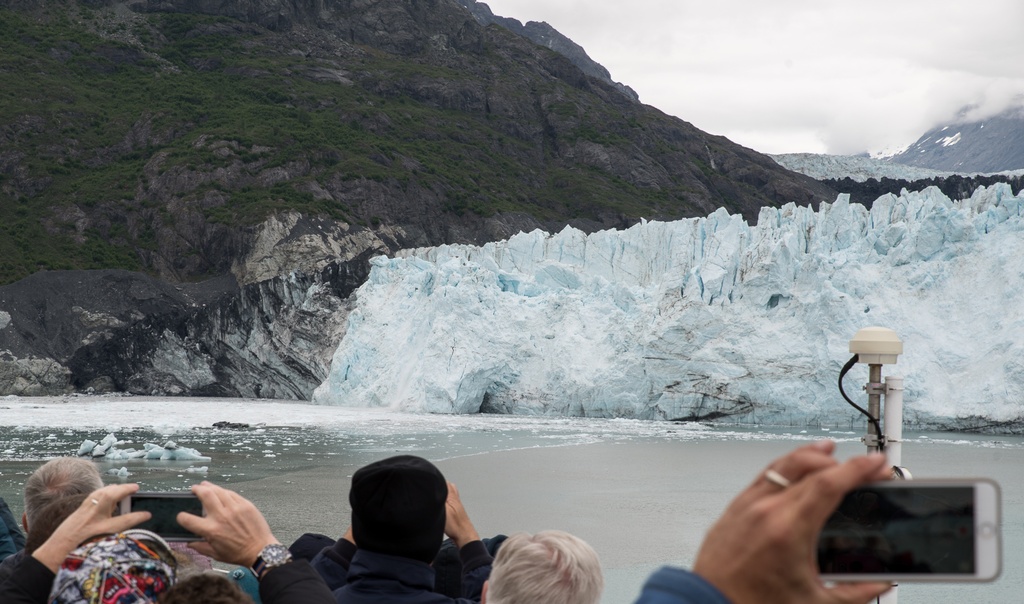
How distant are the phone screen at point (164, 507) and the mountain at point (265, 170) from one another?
2358cm

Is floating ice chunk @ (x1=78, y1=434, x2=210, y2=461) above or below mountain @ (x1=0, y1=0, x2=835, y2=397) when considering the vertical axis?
below

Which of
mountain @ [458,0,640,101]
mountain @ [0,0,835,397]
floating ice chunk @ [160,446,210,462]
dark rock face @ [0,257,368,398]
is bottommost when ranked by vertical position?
floating ice chunk @ [160,446,210,462]

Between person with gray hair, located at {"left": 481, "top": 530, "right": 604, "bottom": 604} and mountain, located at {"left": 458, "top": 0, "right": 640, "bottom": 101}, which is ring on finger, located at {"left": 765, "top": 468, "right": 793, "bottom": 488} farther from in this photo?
mountain, located at {"left": 458, "top": 0, "right": 640, "bottom": 101}

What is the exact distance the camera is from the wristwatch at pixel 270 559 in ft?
4.78

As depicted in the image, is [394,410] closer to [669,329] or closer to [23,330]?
[669,329]

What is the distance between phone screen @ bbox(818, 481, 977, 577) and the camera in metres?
0.90

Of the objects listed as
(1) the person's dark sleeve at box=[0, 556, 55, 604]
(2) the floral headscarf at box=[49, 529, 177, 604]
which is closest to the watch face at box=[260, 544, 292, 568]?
(2) the floral headscarf at box=[49, 529, 177, 604]

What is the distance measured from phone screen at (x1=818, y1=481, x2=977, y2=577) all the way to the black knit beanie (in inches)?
33.0

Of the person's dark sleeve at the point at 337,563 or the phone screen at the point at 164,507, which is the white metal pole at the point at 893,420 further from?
the phone screen at the point at 164,507

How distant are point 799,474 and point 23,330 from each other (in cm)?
2792

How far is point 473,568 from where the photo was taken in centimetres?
222

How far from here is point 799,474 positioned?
0.79 meters

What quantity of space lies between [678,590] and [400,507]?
3.04 ft

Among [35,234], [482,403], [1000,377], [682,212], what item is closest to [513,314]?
[482,403]
